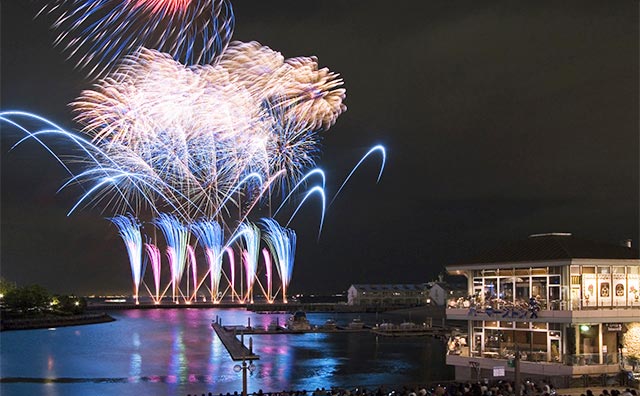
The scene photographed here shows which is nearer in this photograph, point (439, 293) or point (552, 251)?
point (552, 251)

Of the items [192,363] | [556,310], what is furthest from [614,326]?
[192,363]

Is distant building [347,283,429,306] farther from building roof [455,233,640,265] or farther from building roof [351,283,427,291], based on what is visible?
building roof [455,233,640,265]

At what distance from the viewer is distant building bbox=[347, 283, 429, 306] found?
17512 centimetres

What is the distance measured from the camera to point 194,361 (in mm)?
53062

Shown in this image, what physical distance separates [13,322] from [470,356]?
76.5 metres

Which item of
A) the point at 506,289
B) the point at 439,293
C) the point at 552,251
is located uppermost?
the point at 552,251

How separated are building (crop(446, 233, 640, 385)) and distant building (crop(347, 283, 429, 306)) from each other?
143 meters

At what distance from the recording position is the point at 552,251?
29609 mm

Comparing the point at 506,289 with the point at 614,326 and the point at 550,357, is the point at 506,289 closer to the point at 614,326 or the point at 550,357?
the point at 550,357

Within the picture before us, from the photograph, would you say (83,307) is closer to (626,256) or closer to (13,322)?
(13,322)

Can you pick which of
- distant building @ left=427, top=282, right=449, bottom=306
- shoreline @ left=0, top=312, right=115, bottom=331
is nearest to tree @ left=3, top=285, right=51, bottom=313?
shoreline @ left=0, top=312, right=115, bottom=331

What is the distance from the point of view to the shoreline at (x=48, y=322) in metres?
91.4

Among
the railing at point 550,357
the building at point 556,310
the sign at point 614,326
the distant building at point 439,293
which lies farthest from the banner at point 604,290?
the distant building at point 439,293

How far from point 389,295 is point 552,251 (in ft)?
489
